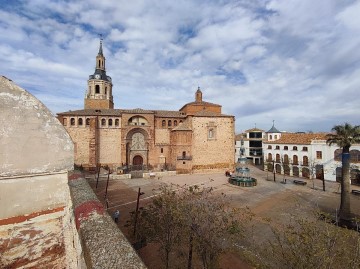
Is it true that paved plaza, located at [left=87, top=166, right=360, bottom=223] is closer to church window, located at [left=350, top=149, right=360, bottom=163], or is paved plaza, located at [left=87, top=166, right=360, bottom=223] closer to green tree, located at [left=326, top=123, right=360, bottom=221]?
green tree, located at [left=326, top=123, right=360, bottom=221]

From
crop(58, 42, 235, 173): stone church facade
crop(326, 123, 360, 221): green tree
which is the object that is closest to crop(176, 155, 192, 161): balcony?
crop(58, 42, 235, 173): stone church facade

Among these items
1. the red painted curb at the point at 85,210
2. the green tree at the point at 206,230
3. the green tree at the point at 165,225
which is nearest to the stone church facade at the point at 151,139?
the green tree at the point at 165,225

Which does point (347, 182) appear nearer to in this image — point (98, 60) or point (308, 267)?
point (308, 267)

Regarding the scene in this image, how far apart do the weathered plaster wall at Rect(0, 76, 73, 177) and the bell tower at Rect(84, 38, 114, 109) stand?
34.9 meters

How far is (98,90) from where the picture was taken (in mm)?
38688

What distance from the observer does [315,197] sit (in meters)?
19.7

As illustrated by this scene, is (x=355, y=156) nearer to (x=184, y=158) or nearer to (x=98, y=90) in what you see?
(x=184, y=158)

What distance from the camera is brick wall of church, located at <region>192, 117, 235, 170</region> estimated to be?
99.4 feet

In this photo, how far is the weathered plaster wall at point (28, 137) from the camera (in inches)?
182

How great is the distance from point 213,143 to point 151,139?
30.8 ft

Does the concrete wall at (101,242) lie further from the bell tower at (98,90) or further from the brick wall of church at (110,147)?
the bell tower at (98,90)

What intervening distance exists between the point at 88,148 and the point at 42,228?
86.7ft

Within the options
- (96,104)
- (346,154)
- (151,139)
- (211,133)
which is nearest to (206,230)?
(346,154)

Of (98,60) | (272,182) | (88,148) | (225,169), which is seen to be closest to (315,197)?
(272,182)
